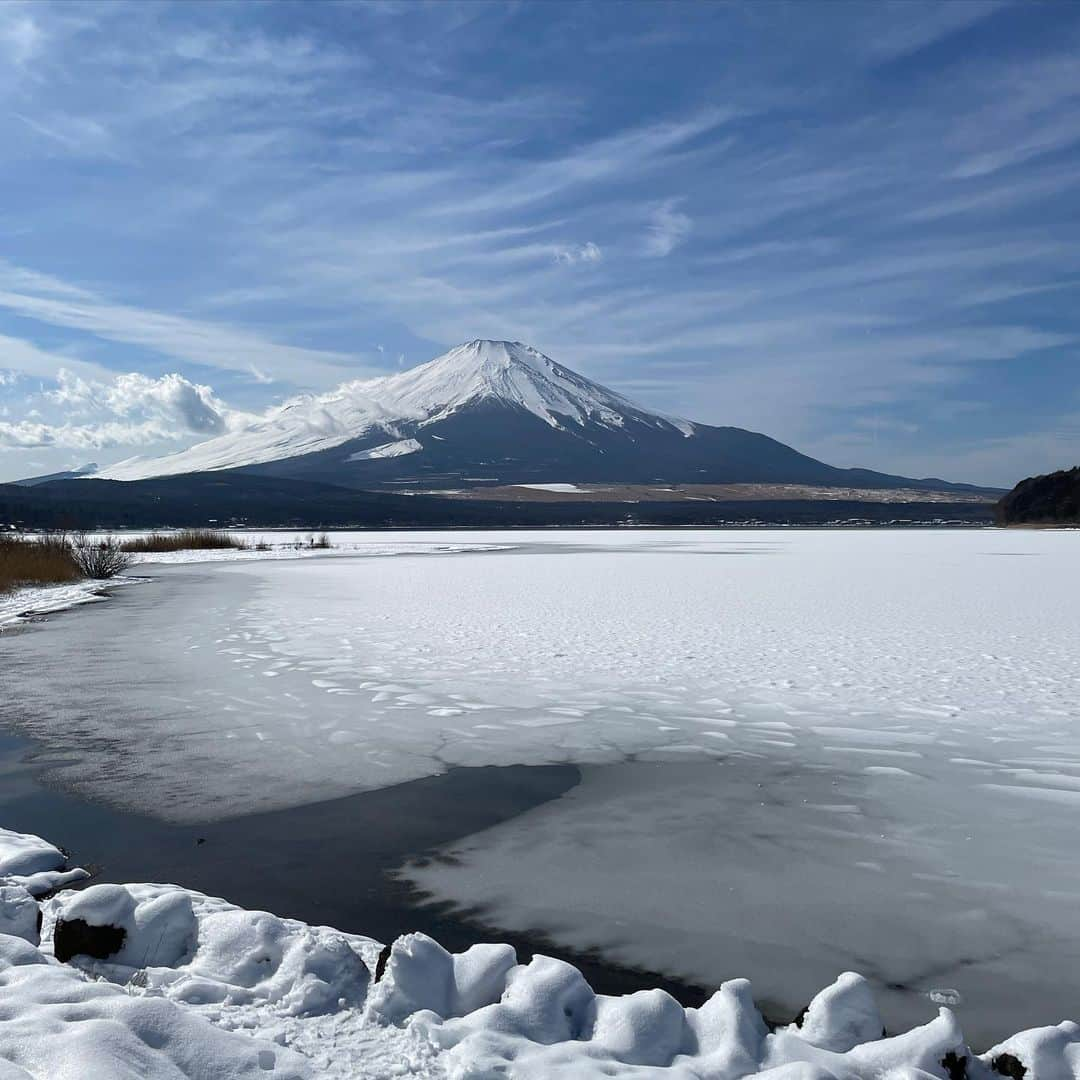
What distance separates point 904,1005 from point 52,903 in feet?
12.4

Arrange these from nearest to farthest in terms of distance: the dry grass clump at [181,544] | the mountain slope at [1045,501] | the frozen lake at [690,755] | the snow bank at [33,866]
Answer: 1. the frozen lake at [690,755]
2. the snow bank at [33,866]
3. the dry grass clump at [181,544]
4. the mountain slope at [1045,501]

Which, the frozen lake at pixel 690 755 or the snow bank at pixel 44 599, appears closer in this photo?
the frozen lake at pixel 690 755

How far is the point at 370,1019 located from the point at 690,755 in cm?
434

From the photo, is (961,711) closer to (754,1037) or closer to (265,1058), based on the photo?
(754,1037)

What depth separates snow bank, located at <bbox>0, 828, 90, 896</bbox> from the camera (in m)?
4.79

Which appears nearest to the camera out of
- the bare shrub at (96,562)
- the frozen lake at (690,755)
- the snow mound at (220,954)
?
the snow mound at (220,954)

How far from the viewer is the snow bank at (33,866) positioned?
479cm

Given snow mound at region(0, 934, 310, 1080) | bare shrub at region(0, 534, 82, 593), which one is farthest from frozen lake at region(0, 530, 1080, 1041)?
bare shrub at region(0, 534, 82, 593)

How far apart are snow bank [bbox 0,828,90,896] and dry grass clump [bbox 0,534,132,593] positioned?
19.6 metres

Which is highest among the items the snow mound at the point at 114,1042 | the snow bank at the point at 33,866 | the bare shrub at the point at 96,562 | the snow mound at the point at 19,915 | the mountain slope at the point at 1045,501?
the mountain slope at the point at 1045,501

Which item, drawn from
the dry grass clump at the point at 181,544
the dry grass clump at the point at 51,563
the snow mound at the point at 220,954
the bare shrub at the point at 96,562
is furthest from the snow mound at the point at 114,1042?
the dry grass clump at the point at 181,544

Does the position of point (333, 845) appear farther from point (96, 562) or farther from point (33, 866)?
point (96, 562)

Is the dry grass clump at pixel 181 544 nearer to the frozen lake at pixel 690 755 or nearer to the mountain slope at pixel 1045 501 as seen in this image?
the frozen lake at pixel 690 755

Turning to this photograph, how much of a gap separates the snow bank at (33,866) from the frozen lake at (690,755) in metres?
0.91
